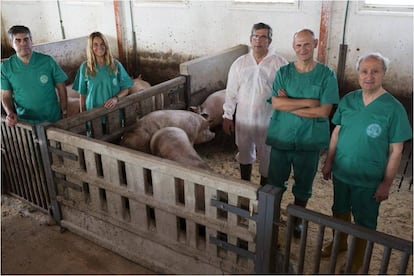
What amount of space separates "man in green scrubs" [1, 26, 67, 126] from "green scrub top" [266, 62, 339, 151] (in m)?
2.08

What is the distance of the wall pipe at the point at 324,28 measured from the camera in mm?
5461

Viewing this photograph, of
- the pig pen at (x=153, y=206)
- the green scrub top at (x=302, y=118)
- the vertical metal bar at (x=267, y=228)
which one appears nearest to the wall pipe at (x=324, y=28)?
the green scrub top at (x=302, y=118)

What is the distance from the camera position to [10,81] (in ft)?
11.8

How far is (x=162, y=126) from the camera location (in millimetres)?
4051

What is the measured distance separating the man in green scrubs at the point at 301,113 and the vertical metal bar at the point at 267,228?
0.82 meters

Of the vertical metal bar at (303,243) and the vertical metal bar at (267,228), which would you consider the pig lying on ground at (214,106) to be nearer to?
the vertical metal bar at (267,228)

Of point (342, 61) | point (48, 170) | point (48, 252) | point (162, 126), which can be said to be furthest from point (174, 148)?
point (342, 61)

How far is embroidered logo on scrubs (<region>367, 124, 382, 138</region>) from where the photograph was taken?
239 cm

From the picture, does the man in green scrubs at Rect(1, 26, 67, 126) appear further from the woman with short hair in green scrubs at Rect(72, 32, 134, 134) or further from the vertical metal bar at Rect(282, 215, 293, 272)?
the vertical metal bar at Rect(282, 215, 293, 272)

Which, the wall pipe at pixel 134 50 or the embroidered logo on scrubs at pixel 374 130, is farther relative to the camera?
the wall pipe at pixel 134 50

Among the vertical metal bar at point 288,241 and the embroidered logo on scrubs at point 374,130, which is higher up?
the embroidered logo on scrubs at point 374,130

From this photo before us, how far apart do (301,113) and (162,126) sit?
165 centimetres

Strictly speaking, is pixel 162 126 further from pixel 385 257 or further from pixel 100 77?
pixel 385 257

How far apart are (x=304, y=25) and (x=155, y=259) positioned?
4205 millimetres
